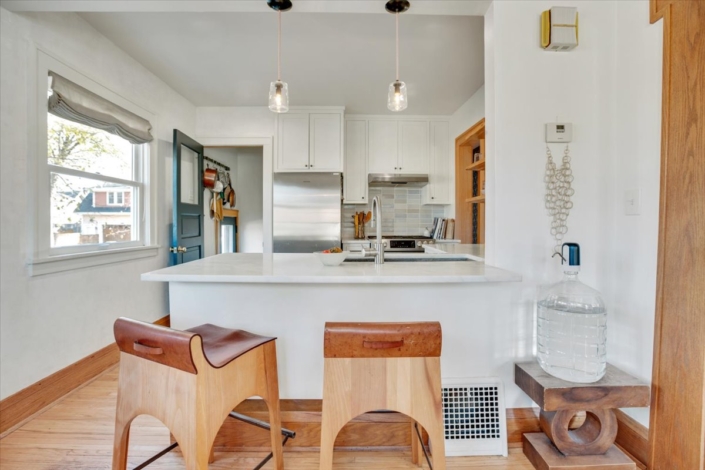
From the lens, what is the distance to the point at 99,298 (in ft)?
7.91

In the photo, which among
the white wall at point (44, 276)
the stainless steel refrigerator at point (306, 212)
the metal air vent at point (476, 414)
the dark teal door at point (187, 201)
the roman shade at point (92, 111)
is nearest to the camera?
the metal air vent at point (476, 414)

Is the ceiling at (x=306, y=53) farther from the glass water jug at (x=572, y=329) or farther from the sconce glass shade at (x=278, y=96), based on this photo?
the glass water jug at (x=572, y=329)

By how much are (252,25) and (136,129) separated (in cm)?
135

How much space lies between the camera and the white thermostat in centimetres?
157

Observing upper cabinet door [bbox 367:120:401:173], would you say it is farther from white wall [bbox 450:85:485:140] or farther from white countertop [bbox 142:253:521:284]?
white countertop [bbox 142:253:521:284]

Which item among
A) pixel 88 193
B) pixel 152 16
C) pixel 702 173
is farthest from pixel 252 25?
pixel 702 173

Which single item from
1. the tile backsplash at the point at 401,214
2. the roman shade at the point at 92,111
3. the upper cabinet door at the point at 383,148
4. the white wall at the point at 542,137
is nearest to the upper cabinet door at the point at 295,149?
the upper cabinet door at the point at 383,148

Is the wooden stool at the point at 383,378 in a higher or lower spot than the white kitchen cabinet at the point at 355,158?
lower

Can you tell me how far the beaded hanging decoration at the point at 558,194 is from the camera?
1565mm

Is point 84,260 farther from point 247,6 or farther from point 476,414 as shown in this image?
point 476,414

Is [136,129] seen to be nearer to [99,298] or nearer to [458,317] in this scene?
[99,298]

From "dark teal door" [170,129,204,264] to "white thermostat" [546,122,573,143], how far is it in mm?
3032

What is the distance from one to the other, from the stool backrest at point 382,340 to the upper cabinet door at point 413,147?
339 centimetres

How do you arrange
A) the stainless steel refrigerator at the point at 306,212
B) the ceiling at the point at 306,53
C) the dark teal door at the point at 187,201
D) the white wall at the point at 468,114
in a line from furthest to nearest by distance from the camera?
the stainless steel refrigerator at the point at 306,212, the white wall at the point at 468,114, the dark teal door at the point at 187,201, the ceiling at the point at 306,53
